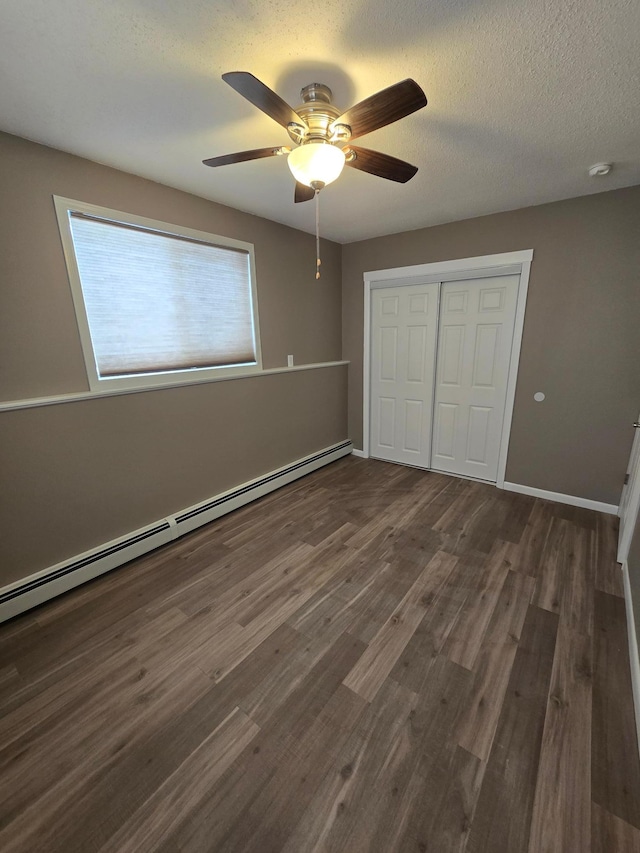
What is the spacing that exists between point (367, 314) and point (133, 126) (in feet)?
8.50

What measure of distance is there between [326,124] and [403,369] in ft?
8.43

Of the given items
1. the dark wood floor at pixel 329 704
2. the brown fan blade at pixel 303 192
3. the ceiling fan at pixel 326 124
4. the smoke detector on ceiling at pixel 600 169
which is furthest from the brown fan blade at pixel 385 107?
the dark wood floor at pixel 329 704

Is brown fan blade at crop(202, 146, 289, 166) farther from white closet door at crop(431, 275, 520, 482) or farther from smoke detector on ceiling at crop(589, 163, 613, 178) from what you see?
white closet door at crop(431, 275, 520, 482)

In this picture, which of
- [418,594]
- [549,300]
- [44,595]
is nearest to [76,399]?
[44,595]

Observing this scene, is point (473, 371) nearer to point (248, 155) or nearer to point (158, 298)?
point (248, 155)

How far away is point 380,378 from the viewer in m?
3.92

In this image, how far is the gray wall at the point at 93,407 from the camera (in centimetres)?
179

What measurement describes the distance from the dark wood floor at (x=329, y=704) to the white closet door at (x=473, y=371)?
1163mm

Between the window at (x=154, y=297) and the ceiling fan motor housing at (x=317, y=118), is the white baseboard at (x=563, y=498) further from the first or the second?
the ceiling fan motor housing at (x=317, y=118)

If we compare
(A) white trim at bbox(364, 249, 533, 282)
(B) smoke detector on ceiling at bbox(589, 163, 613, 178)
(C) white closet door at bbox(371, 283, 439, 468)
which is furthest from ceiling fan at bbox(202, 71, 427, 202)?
(C) white closet door at bbox(371, 283, 439, 468)

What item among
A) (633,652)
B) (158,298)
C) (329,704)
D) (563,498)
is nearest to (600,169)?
(563,498)

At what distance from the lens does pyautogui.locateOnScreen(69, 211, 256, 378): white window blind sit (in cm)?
206

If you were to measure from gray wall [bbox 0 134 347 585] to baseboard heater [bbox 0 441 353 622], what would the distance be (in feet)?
0.19

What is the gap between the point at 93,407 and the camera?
82.3 inches
